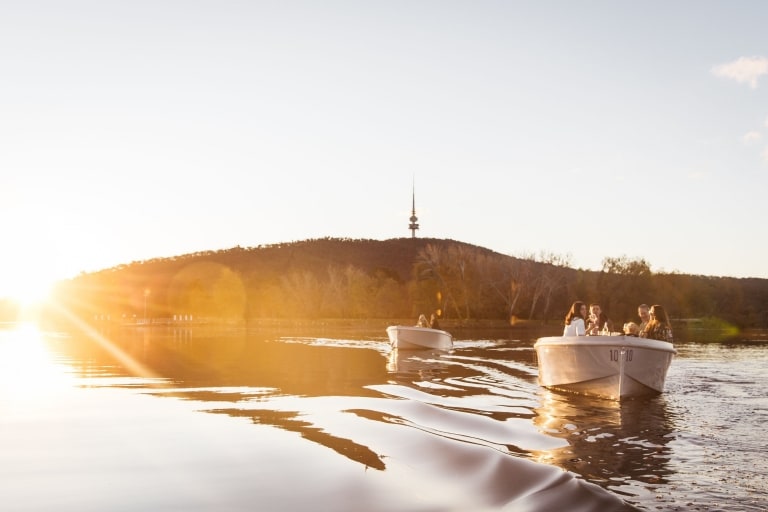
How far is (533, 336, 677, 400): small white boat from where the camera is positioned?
16312mm

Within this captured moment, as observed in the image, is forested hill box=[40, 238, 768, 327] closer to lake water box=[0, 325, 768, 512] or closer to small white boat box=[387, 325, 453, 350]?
small white boat box=[387, 325, 453, 350]

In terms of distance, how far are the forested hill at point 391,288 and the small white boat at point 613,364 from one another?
54.9 metres

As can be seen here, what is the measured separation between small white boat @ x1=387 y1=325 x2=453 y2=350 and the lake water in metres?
16.1

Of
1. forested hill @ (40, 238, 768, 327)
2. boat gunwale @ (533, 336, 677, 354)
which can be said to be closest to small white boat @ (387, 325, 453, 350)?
boat gunwale @ (533, 336, 677, 354)

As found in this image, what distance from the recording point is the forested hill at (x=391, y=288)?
104500mm

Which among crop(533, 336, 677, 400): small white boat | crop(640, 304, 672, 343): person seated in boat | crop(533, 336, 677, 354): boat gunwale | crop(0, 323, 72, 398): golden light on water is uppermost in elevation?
crop(640, 304, 672, 343): person seated in boat

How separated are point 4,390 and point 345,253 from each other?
166 meters

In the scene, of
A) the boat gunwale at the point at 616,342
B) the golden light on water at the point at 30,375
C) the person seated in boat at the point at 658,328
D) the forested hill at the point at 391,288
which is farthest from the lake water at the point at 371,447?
the forested hill at the point at 391,288

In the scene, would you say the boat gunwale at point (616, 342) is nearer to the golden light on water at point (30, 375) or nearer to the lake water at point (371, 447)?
the lake water at point (371, 447)

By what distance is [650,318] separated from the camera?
18.8 meters

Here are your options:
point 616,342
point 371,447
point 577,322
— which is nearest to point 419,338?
point 577,322

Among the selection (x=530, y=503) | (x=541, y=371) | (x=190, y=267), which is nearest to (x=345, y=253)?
(x=190, y=267)

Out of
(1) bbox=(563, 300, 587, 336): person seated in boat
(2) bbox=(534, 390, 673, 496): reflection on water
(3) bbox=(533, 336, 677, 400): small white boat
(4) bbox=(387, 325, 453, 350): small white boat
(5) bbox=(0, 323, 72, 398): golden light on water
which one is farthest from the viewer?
(4) bbox=(387, 325, 453, 350): small white boat

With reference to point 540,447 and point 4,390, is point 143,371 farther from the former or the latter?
point 540,447
